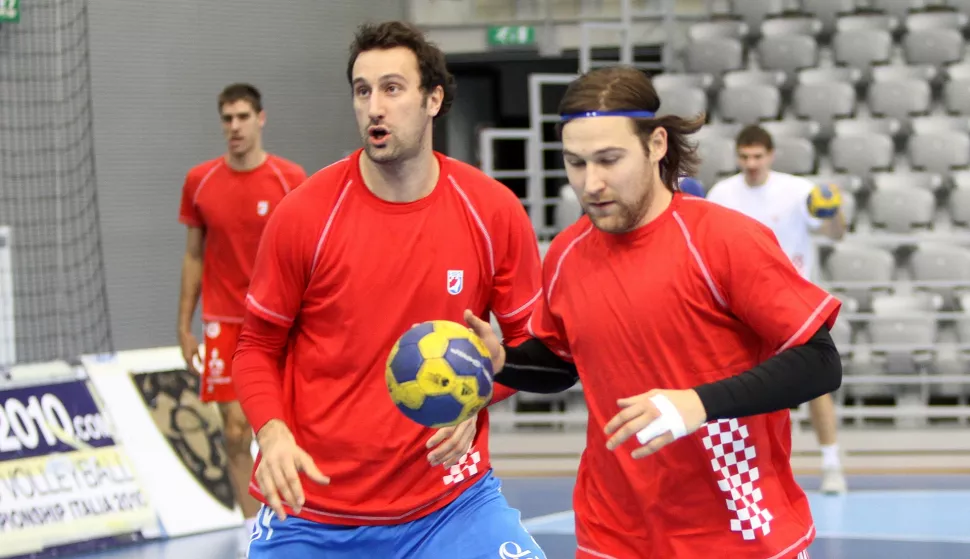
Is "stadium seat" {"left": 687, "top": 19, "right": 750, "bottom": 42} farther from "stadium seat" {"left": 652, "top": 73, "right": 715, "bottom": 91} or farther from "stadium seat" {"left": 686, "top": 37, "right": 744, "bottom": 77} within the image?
"stadium seat" {"left": 652, "top": 73, "right": 715, "bottom": 91}

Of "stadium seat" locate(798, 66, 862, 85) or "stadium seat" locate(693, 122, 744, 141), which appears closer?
"stadium seat" locate(693, 122, 744, 141)

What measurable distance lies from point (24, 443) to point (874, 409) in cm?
579

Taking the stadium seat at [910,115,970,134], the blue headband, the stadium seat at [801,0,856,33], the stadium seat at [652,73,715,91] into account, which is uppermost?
the stadium seat at [801,0,856,33]

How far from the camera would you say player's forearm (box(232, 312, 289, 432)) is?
365 cm

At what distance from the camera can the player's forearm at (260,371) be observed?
365cm

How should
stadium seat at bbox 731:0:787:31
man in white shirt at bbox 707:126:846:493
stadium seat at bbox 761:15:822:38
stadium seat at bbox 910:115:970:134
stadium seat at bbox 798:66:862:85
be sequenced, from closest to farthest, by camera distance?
man in white shirt at bbox 707:126:846:493 < stadium seat at bbox 910:115:970:134 < stadium seat at bbox 798:66:862:85 < stadium seat at bbox 761:15:822:38 < stadium seat at bbox 731:0:787:31

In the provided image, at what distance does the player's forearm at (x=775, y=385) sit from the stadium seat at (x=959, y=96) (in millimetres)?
10324

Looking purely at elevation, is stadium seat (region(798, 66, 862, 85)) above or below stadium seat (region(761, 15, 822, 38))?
below

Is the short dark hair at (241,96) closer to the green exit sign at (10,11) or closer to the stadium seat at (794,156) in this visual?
the green exit sign at (10,11)

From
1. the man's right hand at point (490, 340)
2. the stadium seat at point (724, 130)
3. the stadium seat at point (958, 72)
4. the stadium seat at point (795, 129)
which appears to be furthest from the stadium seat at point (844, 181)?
the man's right hand at point (490, 340)

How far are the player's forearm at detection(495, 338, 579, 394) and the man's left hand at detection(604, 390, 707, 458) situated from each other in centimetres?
71

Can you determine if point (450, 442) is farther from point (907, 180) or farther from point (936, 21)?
point (936, 21)

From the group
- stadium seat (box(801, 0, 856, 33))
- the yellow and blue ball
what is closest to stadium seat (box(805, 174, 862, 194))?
stadium seat (box(801, 0, 856, 33))

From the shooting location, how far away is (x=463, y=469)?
153 inches
